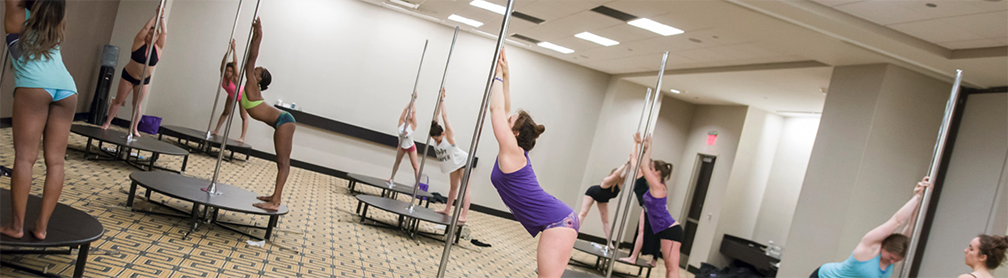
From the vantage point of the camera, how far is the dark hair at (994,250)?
4156 mm

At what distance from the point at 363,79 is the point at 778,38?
7310 millimetres

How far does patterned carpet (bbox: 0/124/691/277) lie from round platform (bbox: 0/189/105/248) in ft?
0.98

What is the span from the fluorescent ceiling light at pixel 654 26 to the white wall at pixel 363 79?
4695 millimetres

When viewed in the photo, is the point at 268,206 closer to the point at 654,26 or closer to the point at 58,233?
the point at 58,233

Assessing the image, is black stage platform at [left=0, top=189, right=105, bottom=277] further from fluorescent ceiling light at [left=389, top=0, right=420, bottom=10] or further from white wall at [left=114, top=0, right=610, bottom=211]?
white wall at [left=114, top=0, right=610, bottom=211]

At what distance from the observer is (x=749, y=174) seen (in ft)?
37.3

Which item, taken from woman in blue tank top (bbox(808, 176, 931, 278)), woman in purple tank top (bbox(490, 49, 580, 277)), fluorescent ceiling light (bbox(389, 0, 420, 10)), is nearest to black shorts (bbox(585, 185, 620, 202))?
fluorescent ceiling light (bbox(389, 0, 420, 10))

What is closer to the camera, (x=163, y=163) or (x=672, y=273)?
(x=672, y=273)

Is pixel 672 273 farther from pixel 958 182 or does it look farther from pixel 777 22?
pixel 958 182

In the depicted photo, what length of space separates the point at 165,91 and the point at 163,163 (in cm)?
341

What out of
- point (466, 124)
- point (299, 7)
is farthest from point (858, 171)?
point (299, 7)

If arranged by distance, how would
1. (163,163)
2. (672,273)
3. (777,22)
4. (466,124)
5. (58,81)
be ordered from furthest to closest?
(466,124), (163,163), (672,273), (777,22), (58,81)

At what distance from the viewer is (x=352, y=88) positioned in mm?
11625

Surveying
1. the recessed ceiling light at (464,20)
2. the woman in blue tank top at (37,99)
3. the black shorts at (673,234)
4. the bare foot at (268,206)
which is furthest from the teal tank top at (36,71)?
the recessed ceiling light at (464,20)
